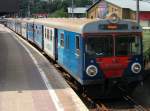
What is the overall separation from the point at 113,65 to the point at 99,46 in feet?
2.59

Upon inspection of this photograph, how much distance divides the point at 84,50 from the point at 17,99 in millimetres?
2876

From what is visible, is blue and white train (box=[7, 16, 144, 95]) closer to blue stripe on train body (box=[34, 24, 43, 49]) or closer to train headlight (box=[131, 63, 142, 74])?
train headlight (box=[131, 63, 142, 74])

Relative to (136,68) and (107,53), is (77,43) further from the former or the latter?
(136,68)

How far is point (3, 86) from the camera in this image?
1577 cm

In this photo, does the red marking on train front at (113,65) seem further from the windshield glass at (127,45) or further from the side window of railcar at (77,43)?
the side window of railcar at (77,43)

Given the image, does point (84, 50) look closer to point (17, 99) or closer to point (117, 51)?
point (117, 51)

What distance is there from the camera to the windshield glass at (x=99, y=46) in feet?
49.2

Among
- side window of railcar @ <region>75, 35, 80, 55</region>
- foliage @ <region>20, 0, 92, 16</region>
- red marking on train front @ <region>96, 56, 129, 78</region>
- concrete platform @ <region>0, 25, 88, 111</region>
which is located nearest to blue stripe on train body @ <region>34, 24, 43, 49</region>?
concrete platform @ <region>0, 25, 88, 111</region>

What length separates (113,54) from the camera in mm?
15203

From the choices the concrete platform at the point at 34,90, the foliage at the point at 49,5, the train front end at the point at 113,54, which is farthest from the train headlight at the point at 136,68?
the foliage at the point at 49,5

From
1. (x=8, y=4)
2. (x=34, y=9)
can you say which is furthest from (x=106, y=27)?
(x=34, y=9)

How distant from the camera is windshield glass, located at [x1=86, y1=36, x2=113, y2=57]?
49.2ft

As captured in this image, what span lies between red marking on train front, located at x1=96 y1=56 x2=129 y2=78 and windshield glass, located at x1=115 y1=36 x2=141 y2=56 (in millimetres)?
217

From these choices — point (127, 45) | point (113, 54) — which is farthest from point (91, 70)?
point (127, 45)
